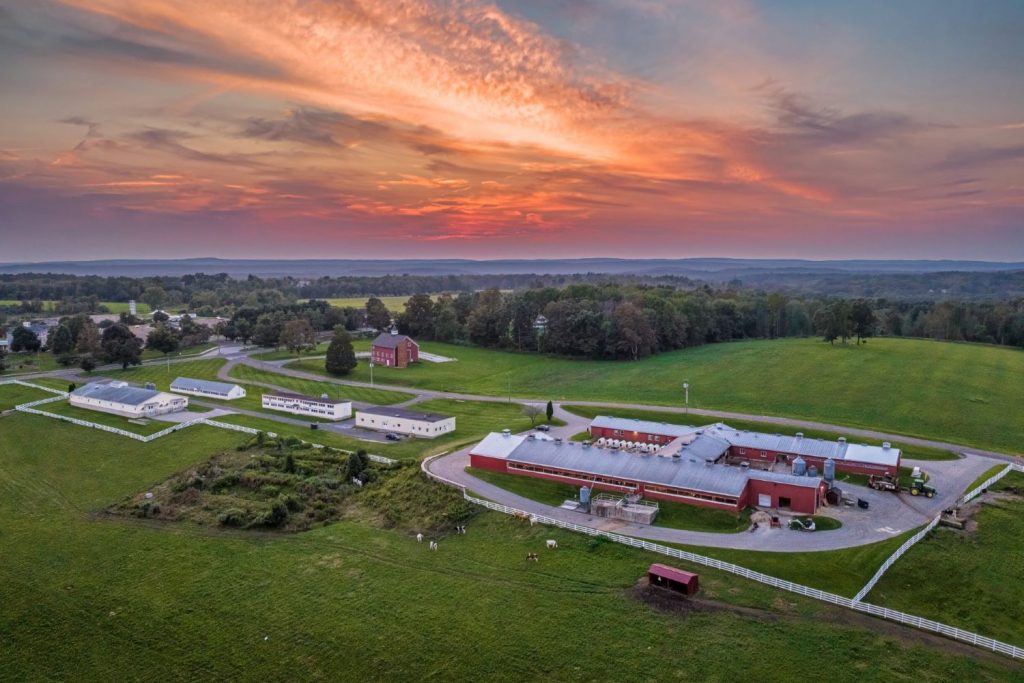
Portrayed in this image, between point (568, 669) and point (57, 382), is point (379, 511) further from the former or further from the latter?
point (57, 382)

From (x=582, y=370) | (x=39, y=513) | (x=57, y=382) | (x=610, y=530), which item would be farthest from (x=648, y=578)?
(x=57, y=382)

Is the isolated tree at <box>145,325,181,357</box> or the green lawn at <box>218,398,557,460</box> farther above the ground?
the isolated tree at <box>145,325,181,357</box>

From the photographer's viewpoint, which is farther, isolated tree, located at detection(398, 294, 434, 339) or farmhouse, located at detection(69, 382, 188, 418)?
isolated tree, located at detection(398, 294, 434, 339)

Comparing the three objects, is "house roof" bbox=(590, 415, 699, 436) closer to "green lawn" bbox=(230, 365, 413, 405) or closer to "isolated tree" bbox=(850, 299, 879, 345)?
"green lawn" bbox=(230, 365, 413, 405)

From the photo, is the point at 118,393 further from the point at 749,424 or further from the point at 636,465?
the point at 749,424

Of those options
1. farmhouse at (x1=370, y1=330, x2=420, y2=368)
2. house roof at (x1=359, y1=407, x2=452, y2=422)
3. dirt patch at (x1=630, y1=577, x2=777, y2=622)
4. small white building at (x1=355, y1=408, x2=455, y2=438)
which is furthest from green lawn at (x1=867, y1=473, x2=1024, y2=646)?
farmhouse at (x1=370, y1=330, x2=420, y2=368)

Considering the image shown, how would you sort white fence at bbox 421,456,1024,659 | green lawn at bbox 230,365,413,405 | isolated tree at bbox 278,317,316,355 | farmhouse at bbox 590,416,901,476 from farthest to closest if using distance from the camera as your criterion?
1. isolated tree at bbox 278,317,316,355
2. green lawn at bbox 230,365,413,405
3. farmhouse at bbox 590,416,901,476
4. white fence at bbox 421,456,1024,659
